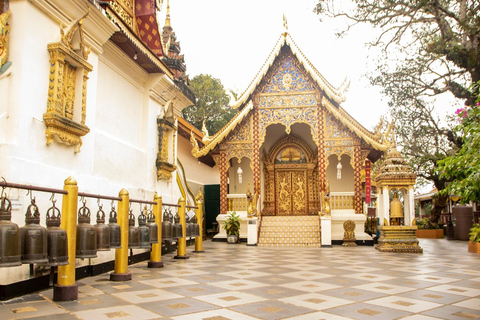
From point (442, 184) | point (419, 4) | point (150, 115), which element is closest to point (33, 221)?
point (150, 115)

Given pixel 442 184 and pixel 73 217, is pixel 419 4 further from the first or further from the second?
pixel 442 184

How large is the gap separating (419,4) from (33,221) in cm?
925

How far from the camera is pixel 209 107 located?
24.2m

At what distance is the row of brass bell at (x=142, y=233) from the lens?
5.25 meters

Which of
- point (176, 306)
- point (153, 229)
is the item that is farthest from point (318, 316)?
point (153, 229)

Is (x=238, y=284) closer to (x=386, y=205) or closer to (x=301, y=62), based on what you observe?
(x=386, y=205)

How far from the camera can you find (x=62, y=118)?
15.5 feet

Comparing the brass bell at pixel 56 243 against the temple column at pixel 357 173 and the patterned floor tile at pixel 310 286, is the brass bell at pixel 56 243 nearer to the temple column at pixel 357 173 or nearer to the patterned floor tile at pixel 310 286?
the patterned floor tile at pixel 310 286

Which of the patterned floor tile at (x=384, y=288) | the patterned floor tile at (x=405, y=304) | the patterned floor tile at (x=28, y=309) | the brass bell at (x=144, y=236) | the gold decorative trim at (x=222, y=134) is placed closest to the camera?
the patterned floor tile at (x=28, y=309)

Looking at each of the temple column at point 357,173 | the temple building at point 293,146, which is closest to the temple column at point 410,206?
the temple building at point 293,146

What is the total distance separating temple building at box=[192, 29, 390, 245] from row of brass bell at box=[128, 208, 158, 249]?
7.51 m

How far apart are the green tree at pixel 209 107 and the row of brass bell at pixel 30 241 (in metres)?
20.3

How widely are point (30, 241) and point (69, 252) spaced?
55 centimetres

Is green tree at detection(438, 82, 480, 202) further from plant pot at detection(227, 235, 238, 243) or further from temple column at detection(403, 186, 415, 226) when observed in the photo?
plant pot at detection(227, 235, 238, 243)
